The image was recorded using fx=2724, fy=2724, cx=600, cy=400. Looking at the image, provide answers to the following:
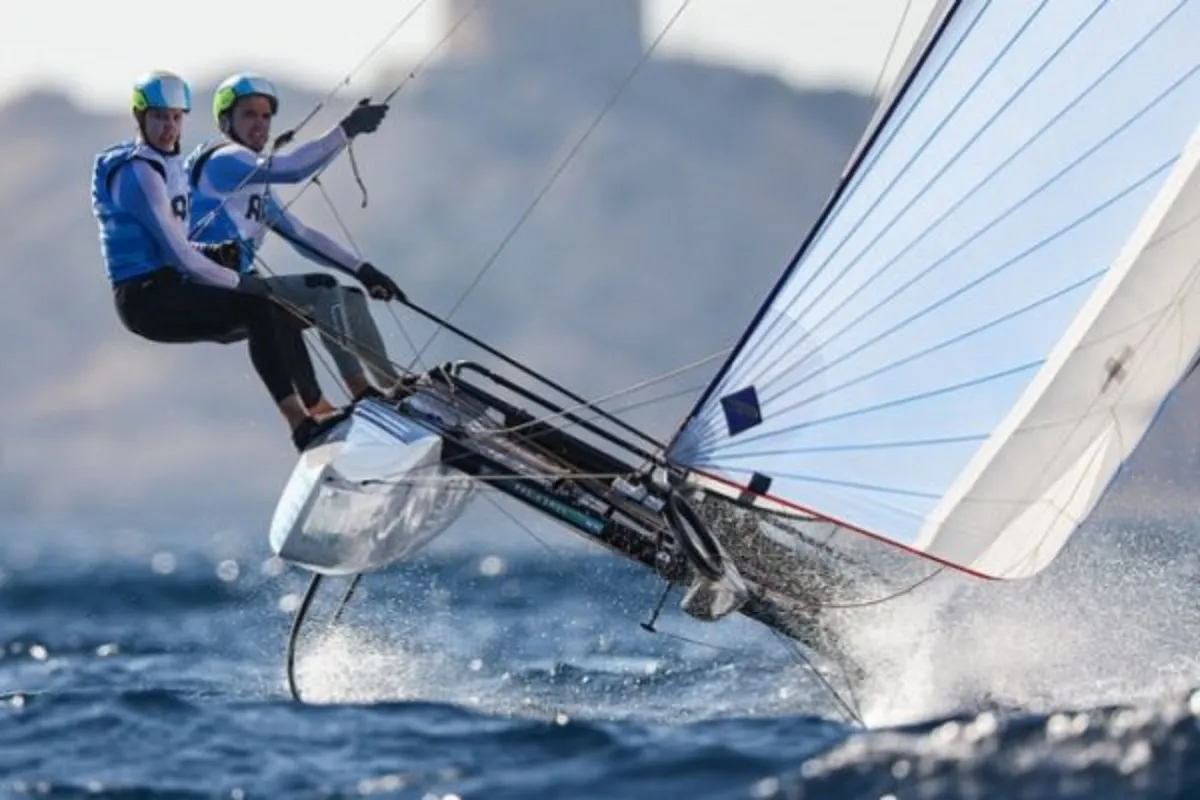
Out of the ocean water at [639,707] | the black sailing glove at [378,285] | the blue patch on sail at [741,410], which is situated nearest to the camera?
the ocean water at [639,707]

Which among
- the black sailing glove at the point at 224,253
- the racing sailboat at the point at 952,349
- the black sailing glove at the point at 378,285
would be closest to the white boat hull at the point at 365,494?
the racing sailboat at the point at 952,349

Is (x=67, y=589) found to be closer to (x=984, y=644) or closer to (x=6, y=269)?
(x=984, y=644)

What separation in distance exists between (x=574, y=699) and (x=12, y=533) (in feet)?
136

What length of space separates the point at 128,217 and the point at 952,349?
2.65m

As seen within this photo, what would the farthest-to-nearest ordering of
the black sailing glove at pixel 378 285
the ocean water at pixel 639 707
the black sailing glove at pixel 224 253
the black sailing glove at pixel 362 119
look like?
the black sailing glove at pixel 224 253, the black sailing glove at pixel 378 285, the black sailing glove at pixel 362 119, the ocean water at pixel 639 707

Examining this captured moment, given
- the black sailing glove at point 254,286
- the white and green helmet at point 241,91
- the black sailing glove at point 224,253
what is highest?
the white and green helmet at point 241,91

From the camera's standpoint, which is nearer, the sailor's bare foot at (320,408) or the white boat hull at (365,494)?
the white boat hull at (365,494)

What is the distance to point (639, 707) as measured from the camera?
912cm

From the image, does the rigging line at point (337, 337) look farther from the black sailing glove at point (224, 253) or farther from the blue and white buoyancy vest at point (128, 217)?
the blue and white buoyancy vest at point (128, 217)

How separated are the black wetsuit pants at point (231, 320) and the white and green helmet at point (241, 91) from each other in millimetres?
647

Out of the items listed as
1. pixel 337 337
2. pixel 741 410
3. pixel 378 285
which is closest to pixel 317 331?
pixel 337 337

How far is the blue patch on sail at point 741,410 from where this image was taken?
26.8ft

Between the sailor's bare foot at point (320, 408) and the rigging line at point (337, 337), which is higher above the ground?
the rigging line at point (337, 337)

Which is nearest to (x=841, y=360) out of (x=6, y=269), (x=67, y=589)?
(x=67, y=589)
